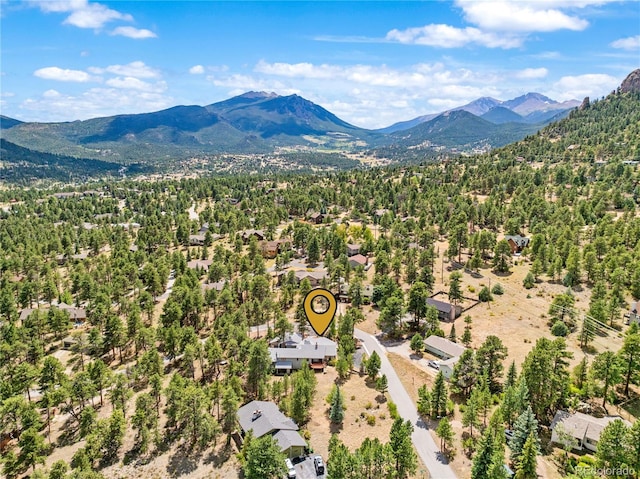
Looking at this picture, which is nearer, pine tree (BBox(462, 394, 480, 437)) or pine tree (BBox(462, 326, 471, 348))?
pine tree (BBox(462, 394, 480, 437))

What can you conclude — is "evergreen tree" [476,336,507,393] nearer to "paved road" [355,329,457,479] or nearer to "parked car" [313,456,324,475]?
"paved road" [355,329,457,479]

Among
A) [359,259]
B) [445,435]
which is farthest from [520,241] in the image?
[445,435]

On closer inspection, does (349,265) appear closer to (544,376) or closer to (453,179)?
(544,376)

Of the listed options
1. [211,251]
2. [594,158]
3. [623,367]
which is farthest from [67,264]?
[594,158]

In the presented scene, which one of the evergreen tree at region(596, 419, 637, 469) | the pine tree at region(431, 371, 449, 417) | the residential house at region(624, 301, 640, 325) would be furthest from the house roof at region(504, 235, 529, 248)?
the evergreen tree at region(596, 419, 637, 469)

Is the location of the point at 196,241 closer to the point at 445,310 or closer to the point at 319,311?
the point at 445,310

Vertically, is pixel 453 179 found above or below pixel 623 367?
above
